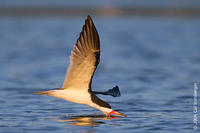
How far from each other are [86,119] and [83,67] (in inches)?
46.4

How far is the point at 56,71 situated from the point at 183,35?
10.7m

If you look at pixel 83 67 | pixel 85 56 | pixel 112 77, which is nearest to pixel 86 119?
pixel 83 67

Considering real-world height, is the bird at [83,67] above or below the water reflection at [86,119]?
above

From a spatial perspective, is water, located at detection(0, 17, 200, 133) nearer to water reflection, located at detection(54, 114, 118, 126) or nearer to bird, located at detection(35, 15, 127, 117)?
water reflection, located at detection(54, 114, 118, 126)

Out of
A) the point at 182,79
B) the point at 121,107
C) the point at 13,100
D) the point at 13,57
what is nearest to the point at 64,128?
the point at 121,107

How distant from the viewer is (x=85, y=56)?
311 inches

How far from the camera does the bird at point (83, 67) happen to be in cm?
780

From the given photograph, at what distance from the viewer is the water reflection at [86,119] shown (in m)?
8.47

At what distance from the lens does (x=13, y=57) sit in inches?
683

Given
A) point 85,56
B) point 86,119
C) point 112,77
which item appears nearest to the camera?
point 85,56

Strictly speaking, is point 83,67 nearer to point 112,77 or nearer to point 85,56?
point 85,56

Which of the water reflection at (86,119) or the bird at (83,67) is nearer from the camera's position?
the bird at (83,67)

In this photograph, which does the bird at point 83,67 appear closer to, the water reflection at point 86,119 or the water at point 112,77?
the water reflection at point 86,119

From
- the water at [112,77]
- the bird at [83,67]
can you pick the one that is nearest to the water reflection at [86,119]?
the water at [112,77]
